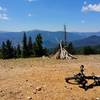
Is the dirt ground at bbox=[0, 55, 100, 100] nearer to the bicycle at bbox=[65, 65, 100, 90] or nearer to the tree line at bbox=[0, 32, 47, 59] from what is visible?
the bicycle at bbox=[65, 65, 100, 90]

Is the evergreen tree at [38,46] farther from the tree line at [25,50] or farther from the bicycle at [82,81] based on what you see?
the bicycle at [82,81]

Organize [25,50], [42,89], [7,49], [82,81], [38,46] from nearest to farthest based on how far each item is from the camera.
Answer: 1. [42,89]
2. [82,81]
3. [38,46]
4. [7,49]
5. [25,50]

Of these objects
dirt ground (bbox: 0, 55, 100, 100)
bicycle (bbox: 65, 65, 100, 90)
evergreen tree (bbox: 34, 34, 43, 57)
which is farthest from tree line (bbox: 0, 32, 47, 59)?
bicycle (bbox: 65, 65, 100, 90)

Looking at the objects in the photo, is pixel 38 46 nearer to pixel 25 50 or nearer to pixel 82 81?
pixel 25 50

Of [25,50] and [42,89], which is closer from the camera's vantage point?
[42,89]

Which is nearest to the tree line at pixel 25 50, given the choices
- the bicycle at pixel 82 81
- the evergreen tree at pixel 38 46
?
the evergreen tree at pixel 38 46

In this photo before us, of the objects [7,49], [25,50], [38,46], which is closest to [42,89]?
[38,46]

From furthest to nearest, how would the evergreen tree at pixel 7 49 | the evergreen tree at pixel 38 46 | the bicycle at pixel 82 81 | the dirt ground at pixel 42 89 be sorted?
the evergreen tree at pixel 7 49
the evergreen tree at pixel 38 46
the bicycle at pixel 82 81
the dirt ground at pixel 42 89

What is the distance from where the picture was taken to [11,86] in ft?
50.5

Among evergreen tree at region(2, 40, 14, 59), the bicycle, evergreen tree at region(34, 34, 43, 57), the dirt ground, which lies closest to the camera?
the dirt ground

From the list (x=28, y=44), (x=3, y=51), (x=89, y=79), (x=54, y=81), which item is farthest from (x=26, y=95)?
(x=28, y=44)

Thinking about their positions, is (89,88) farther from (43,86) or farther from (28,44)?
(28,44)

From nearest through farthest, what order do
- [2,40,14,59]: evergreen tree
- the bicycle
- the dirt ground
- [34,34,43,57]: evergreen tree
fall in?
the dirt ground
the bicycle
[34,34,43,57]: evergreen tree
[2,40,14,59]: evergreen tree

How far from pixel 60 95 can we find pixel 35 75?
434 cm
